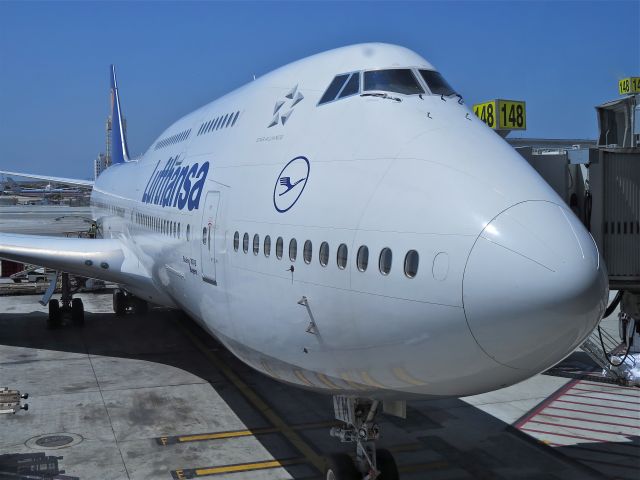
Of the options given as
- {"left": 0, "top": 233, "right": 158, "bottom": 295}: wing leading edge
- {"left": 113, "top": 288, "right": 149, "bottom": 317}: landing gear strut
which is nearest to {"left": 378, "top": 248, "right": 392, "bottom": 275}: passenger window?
{"left": 0, "top": 233, "right": 158, "bottom": 295}: wing leading edge

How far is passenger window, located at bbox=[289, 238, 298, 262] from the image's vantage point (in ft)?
24.5

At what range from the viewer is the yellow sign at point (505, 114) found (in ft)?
70.1

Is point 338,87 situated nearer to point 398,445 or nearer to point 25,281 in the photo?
point 398,445

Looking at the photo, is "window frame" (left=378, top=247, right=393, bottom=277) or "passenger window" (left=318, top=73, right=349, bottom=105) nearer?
"window frame" (left=378, top=247, right=393, bottom=277)

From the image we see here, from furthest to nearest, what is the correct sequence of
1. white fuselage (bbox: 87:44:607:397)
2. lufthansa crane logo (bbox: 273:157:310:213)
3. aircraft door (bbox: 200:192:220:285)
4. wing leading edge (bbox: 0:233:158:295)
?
wing leading edge (bbox: 0:233:158:295) → aircraft door (bbox: 200:192:220:285) → lufthansa crane logo (bbox: 273:157:310:213) → white fuselage (bbox: 87:44:607:397)

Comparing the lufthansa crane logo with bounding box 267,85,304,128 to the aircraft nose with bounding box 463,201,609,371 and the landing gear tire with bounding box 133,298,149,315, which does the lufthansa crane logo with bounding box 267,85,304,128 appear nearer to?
the aircraft nose with bounding box 463,201,609,371

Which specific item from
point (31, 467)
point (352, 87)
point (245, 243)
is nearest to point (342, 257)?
point (245, 243)

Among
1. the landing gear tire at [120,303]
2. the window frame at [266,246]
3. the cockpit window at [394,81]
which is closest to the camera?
the cockpit window at [394,81]

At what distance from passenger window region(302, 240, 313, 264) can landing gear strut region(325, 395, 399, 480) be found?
182cm

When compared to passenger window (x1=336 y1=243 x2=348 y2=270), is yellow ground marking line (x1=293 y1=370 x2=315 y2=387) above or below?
below

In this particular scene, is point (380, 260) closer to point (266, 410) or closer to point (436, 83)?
point (436, 83)

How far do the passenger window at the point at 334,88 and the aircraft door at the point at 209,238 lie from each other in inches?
97.4

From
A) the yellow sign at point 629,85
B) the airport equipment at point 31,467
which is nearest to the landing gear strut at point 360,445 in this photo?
the airport equipment at point 31,467

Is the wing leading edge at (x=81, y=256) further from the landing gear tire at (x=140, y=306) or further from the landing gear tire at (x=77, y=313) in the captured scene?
the landing gear tire at (x=140, y=306)
